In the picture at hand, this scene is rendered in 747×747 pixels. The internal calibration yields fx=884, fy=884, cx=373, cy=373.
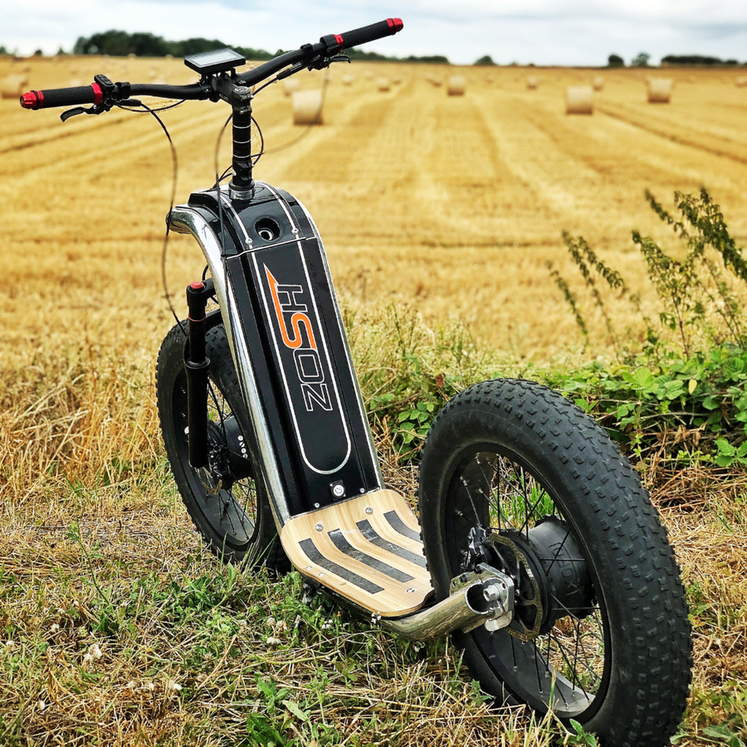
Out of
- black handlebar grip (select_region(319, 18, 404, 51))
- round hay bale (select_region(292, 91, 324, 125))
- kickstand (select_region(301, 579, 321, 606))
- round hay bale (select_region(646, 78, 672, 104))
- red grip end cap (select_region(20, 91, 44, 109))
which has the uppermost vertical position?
round hay bale (select_region(646, 78, 672, 104))

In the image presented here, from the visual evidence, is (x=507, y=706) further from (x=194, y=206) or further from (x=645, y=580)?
(x=194, y=206)

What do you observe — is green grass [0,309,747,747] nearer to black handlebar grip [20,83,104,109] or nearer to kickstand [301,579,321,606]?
kickstand [301,579,321,606]

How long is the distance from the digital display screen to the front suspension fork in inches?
23.6

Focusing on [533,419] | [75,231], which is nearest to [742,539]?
[533,419]

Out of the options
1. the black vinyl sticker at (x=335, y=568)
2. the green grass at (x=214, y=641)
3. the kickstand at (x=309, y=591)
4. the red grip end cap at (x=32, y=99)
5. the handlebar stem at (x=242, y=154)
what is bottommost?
the green grass at (x=214, y=641)

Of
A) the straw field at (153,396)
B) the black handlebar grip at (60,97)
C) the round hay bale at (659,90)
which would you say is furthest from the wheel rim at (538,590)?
the round hay bale at (659,90)

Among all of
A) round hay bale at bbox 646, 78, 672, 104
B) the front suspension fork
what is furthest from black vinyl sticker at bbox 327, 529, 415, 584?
round hay bale at bbox 646, 78, 672, 104

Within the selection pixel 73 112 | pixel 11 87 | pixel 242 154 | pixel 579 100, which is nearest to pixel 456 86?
pixel 579 100

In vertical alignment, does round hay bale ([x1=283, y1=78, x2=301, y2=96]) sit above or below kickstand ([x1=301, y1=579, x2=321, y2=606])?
above

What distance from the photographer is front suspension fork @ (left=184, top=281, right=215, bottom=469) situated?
2.62 m

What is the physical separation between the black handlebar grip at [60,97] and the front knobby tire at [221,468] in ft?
2.71

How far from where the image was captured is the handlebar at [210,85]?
2.32 metres

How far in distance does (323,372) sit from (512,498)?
2.30 feet

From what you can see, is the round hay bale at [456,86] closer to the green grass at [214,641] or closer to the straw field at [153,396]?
the straw field at [153,396]
